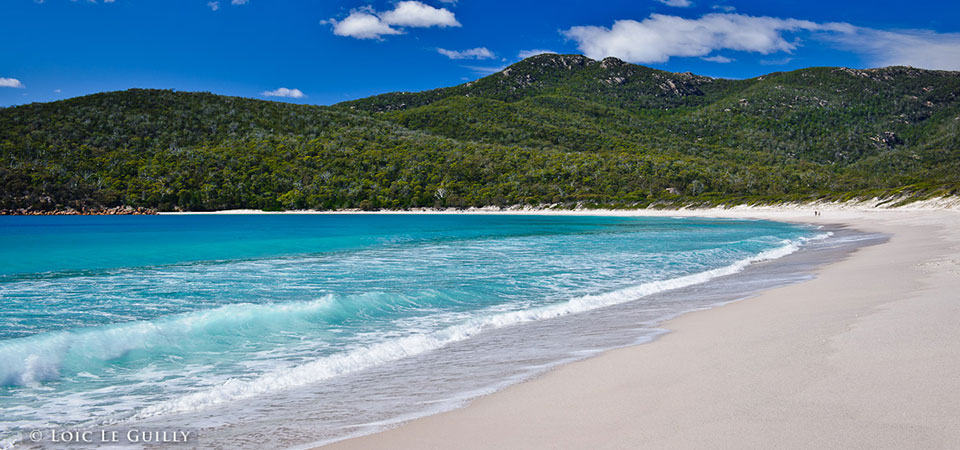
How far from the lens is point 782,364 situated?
4.88m

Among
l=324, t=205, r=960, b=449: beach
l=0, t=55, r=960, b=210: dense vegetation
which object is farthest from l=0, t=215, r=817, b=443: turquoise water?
l=0, t=55, r=960, b=210: dense vegetation

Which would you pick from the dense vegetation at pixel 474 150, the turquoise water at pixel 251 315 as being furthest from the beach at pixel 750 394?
the dense vegetation at pixel 474 150

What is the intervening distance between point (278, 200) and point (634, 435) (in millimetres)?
112768

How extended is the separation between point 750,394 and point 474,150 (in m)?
122

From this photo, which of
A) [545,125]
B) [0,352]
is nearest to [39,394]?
[0,352]

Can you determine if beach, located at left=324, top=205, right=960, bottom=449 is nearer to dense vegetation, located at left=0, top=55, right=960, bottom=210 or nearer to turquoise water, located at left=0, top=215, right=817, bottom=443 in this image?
turquoise water, located at left=0, top=215, right=817, bottom=443

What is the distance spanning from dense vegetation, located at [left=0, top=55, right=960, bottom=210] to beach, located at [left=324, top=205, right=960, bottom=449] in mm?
68802

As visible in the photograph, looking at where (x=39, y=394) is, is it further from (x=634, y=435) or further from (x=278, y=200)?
(x=278, y=200)

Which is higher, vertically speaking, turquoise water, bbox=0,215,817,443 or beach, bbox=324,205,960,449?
beach, bbox=324,205,960,449

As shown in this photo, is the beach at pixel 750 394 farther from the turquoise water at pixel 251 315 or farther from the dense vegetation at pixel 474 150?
the dense vegetation at pixel 474 150

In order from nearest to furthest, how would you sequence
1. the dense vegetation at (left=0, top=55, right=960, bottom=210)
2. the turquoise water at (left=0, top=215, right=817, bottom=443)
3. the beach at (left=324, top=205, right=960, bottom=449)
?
the beach at (left=324, top=205, right=960, bottom=449)
the turquoise water at (left=0, top=215, right=817, bottom=443)
the dense vegetation at (left=0, top=55, right=960, bottom=210)

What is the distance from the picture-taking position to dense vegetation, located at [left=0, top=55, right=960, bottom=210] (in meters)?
102

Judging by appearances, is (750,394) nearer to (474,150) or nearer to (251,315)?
(251,315)

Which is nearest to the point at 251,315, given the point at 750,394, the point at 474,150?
the point at 750,394
